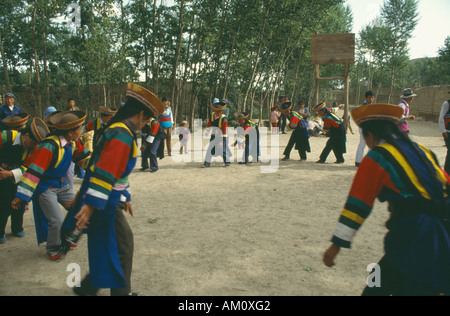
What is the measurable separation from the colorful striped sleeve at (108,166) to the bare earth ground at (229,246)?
1402 millimetres

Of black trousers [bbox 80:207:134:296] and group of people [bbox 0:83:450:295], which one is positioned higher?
group of people [bbox 0:83:450:295]

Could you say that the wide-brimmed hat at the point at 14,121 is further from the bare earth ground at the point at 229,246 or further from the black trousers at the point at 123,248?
the black trousers at the point at 123,248

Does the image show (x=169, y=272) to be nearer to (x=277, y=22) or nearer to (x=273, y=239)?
(x=273, y=239)

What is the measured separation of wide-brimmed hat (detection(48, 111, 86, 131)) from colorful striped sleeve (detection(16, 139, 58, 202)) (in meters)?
0.21

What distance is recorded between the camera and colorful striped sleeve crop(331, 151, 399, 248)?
2178 mm

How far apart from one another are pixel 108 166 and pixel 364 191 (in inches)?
71.4

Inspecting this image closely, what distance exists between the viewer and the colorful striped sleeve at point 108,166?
2494 mm

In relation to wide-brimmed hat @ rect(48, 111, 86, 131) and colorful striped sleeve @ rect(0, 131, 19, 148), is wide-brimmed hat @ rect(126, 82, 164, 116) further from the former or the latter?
colorful striped sleeve @ rect(0, 131, 19, 148)

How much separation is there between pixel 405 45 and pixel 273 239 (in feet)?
163

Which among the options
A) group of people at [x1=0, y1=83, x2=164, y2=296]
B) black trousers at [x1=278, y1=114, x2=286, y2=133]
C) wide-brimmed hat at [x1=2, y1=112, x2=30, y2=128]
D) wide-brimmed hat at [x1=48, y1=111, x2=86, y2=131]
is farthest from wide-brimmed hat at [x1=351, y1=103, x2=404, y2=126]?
black trousers at [x1=278, y1=114, x2=286, y2=133]

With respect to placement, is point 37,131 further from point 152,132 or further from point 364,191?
point 152,132

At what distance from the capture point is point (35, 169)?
3715mm

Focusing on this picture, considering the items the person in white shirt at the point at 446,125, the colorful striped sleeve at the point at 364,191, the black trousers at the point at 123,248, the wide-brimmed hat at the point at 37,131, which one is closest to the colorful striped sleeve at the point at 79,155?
the wide-brimmed hat at the point at 37,131

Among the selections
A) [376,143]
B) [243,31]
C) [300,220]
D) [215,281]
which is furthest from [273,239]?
[243,31]
